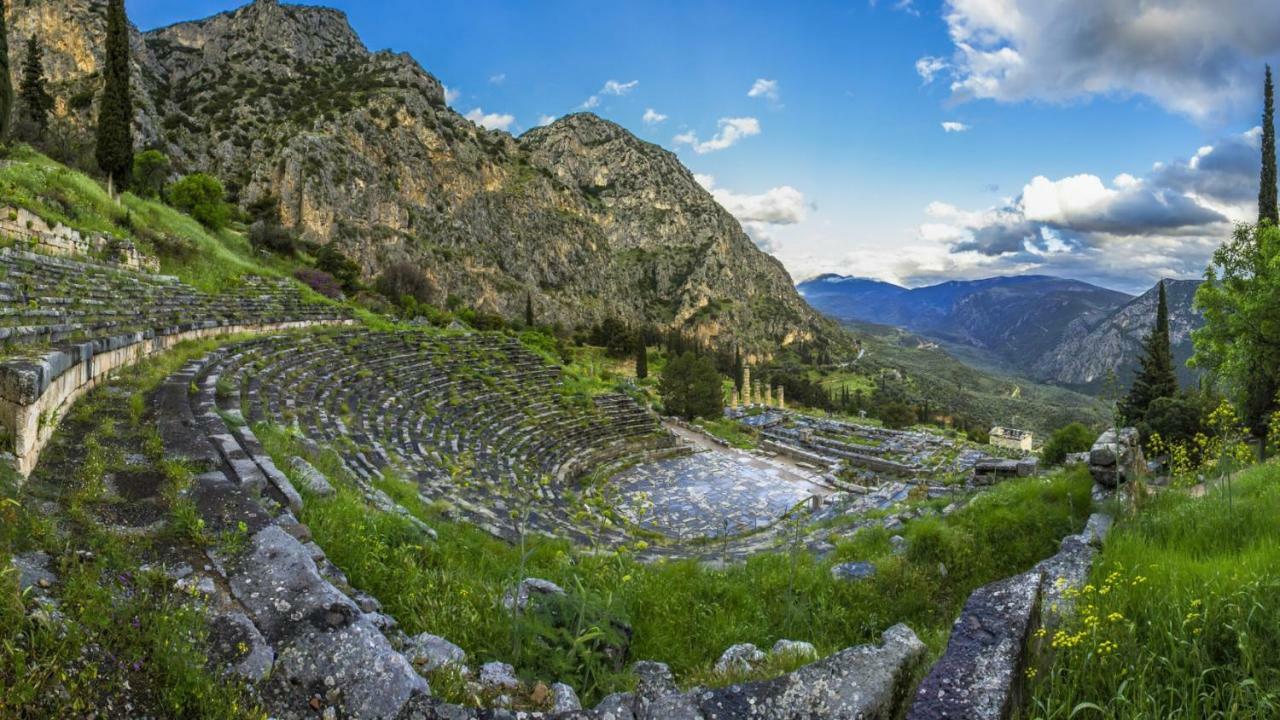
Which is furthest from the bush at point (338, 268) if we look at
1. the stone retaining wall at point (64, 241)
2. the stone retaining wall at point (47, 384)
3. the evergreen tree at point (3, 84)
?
the stone retaining wall at point (47, 384)

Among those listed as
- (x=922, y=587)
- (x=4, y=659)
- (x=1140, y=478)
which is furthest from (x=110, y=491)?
(x=1140, y=478)

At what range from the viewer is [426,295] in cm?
5328

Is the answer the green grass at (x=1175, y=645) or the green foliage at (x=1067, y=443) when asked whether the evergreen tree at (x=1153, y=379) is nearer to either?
the green foliage at (x=1067, y=443)

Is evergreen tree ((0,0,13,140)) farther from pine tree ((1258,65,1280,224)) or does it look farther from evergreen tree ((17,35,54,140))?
pine tree ((1258,65,1280,224))

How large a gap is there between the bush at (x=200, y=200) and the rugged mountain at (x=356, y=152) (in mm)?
4823

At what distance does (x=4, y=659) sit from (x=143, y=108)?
7961cm

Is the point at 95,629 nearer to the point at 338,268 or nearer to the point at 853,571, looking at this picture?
the point at 853,571

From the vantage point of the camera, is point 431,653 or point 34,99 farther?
point 34,99

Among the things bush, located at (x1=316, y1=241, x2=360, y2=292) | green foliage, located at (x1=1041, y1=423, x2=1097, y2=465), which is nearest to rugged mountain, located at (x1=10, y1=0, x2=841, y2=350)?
bush, located at (x1=316, y1=241, x2=360, y2=292)

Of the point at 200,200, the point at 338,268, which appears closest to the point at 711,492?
the point at 338,268

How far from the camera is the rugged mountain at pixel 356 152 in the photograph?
217ft

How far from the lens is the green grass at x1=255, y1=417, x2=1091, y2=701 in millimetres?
4133

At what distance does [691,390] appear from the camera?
138ft

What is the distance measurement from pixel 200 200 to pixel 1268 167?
188 ft
